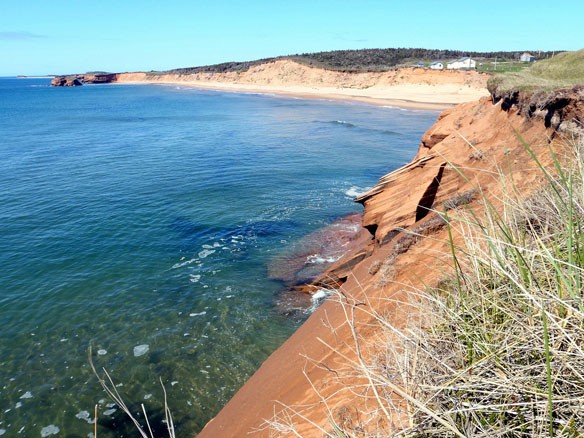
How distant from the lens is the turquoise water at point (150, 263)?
30.9 feet

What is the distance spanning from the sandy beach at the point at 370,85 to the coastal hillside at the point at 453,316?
5614 cm

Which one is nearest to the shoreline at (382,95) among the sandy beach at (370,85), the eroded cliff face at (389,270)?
the sandy beach at (370,85)

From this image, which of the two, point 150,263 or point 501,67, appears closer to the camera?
point 150,263

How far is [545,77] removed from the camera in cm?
1268

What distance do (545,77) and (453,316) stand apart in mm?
13192

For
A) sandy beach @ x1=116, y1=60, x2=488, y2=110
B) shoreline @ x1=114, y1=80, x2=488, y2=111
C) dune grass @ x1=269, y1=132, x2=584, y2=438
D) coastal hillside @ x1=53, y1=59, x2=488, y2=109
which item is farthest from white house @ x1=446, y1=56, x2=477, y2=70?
dune grass @ x1=269, y1=132, x2=584, y2=438

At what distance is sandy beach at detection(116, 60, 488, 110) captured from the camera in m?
69.1

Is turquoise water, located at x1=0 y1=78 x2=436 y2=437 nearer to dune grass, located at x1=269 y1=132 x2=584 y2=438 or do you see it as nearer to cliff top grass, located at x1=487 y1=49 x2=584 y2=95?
dune grass, located at x1=269 y1=132 x2=584 y2=438

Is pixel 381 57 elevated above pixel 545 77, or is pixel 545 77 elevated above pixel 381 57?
pixel 381 57

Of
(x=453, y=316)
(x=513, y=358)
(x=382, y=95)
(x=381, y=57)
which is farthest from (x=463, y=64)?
(x=513, y=358)

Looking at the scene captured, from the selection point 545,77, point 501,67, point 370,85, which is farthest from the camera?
point 370,85

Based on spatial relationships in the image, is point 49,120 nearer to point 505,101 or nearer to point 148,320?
point 148,320

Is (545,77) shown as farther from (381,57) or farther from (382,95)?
(381,57)

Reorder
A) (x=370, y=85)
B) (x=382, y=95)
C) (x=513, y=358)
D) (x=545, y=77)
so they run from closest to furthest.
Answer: (x=513, y=358), (x=545, y=77), (x=382, y=95), (x=370, y=85)
